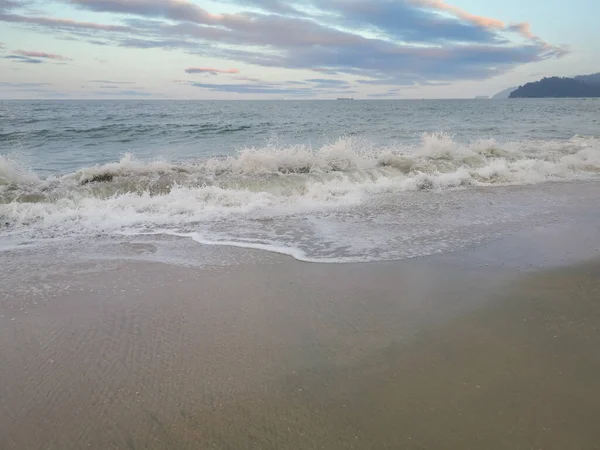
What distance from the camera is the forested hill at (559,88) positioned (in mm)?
173750

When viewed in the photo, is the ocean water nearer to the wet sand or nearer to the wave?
the wave

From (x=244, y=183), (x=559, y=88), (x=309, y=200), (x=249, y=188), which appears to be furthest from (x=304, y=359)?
(x=559, y=88)

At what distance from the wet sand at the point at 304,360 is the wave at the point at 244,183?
9.31 feet

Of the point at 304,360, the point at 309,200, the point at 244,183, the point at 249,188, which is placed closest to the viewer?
the point at 304,360

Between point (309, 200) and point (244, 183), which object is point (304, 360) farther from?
point (244, 183)

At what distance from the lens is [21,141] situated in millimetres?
19000

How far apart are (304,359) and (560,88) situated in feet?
698

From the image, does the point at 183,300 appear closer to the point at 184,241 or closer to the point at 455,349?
the point at 184,241

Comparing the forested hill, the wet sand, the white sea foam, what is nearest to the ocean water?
the white sea foam

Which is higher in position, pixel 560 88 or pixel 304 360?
pixel 560 88

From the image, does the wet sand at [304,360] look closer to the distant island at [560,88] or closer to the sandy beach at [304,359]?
the sandy beach at [304,359]

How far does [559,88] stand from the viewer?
176 meters

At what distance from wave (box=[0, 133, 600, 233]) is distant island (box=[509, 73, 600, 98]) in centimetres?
19833

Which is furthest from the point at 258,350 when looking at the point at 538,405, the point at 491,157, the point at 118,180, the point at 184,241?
the point at 491,157
